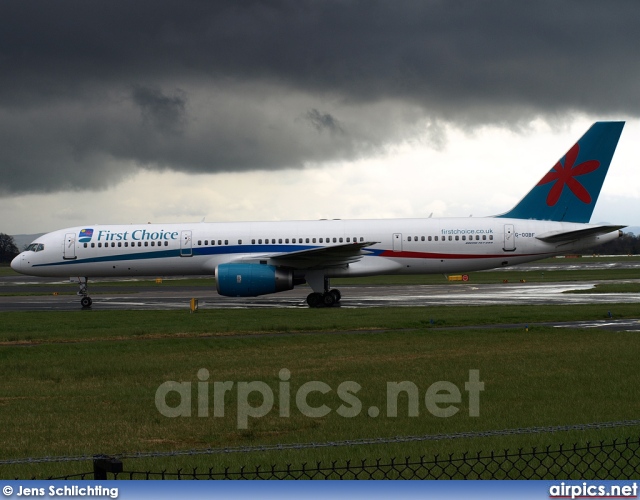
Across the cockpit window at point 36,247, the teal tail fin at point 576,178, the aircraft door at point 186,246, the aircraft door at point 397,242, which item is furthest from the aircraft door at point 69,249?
the teal tail fin at point 576,178

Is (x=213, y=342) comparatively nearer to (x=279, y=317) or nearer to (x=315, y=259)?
(x=279, y=317)

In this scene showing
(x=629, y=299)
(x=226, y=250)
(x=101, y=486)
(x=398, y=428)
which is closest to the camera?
(x=101, y=486)

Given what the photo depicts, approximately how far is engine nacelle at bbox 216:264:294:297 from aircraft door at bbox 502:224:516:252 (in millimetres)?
10676

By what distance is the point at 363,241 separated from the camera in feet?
117

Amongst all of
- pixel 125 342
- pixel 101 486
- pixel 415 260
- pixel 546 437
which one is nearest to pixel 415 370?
pixel 546 437

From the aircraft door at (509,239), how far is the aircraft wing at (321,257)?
6439mm

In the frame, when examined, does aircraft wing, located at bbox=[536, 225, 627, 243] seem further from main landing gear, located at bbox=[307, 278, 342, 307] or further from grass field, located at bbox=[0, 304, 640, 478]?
main landing gear, located at bbox=[307, 278, 342, 307]

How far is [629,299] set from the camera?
109 ft

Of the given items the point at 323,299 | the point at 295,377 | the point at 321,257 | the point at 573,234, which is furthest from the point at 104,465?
the point at 573,234

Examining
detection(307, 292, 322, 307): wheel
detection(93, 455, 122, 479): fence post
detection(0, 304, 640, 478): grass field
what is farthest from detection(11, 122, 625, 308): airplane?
detection(93, 455, 122, 479): fence post

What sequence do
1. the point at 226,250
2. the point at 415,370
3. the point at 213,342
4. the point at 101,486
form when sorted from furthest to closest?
the point at 226,250, the point at 213,342, the point at 415,370, the point at 101,486

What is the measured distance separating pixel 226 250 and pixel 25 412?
23871mm

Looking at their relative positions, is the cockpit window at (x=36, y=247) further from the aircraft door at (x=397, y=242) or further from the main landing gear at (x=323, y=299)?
the aircraft door at (x=397, y=242)

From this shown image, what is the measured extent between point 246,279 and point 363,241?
6.41 m
